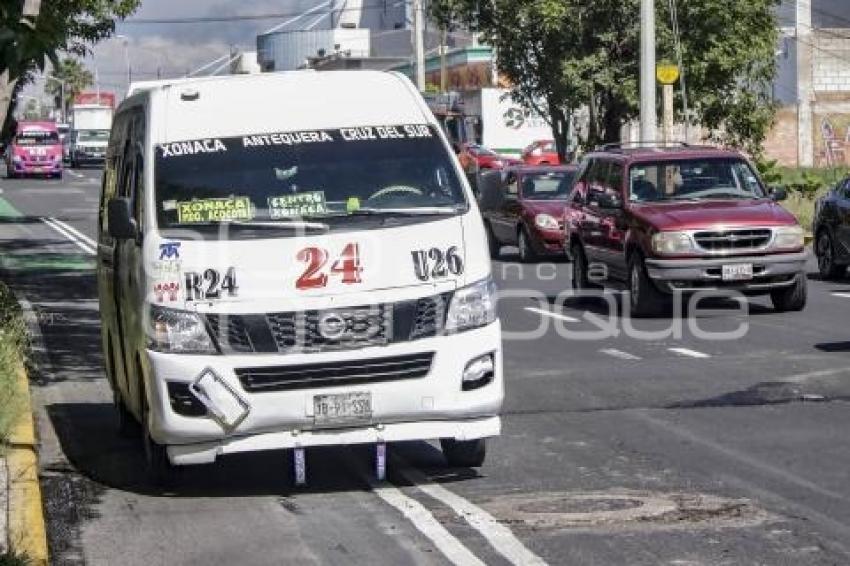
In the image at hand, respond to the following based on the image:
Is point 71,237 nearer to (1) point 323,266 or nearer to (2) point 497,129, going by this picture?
(1) point 323,266

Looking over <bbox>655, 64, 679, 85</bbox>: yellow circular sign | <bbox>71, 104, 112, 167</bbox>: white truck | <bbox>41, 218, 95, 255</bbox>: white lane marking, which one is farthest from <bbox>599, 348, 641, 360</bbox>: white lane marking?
<bbox>71, 104, 112, 167</bbox>: white truck

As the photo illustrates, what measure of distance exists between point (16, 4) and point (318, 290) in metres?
2.21

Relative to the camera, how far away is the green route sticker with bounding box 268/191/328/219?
33.7 feet

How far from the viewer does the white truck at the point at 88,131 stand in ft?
279

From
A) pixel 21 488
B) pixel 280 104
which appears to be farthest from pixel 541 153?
pixel 21 488

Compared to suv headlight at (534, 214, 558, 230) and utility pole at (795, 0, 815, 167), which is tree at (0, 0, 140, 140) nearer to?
suv headlight at (534, 214, 558, 230)

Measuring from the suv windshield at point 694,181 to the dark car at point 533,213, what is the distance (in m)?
8.18

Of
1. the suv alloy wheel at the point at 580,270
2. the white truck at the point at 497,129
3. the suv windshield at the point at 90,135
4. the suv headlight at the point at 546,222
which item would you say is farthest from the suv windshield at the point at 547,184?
the suv windshield at the point at 90,135

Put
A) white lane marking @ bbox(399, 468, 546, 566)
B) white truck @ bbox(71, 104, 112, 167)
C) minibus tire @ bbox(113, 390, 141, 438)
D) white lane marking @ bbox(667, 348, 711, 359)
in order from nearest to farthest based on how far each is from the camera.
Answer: white lane marking @ bbox(399, 468, 546, 566)
minibus tire @ bbox(113, 390, 141, 438)
white lane marking @ bbox(667, 348, 711, 359)
white truck @ bbox(71, 104, 112, 167)

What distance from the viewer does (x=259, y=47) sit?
13412cm

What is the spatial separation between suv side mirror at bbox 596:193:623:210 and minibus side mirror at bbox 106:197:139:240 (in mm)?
A: 11155

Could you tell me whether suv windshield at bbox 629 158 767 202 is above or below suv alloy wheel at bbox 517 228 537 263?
above

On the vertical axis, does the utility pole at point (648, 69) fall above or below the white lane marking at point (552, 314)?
above

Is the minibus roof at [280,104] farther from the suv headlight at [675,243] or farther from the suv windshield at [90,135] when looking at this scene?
the suv windshield at [90,135]
